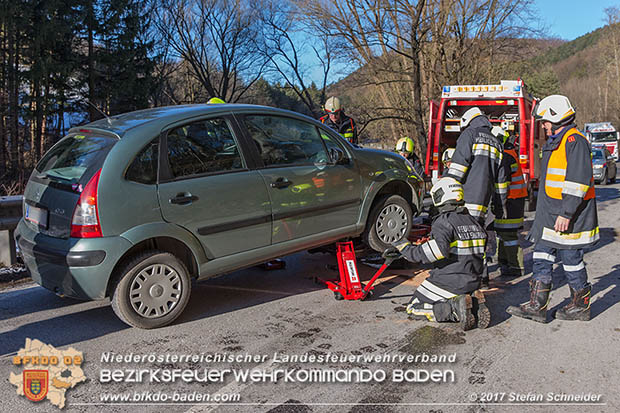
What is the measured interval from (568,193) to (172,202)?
125 inches

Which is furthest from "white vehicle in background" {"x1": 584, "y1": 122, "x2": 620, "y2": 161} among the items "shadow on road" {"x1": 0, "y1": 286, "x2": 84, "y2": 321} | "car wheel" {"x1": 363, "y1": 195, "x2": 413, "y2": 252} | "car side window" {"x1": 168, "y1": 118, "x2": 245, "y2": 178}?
"shadow on road" {"x1": 0, "y1": 286, "x2": 84, "y2": 321}

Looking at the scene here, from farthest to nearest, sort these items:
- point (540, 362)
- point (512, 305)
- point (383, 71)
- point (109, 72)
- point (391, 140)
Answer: point (109, 72), point (391, 140), point (383, 71), point (512, 305), point (540, 362)

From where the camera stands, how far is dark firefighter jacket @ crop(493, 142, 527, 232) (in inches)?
229

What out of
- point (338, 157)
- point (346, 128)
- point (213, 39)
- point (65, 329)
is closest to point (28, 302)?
point (65, 329)

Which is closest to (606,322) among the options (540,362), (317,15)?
(540,362)

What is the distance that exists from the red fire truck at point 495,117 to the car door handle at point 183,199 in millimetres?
6545

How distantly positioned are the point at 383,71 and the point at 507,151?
1071 cm

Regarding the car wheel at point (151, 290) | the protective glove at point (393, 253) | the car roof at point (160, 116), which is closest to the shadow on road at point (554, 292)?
the protective glove at point (393, 253)

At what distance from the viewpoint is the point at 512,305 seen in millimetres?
4805

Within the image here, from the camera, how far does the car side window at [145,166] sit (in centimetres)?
393

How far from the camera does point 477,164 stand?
17.5 ft

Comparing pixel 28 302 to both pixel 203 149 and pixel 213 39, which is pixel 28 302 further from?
pixel 213 39

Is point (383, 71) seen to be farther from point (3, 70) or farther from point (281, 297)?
point (3, 70)

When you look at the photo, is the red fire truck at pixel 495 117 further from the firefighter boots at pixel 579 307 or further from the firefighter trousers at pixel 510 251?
the firefighter boots at pixel 579 307
